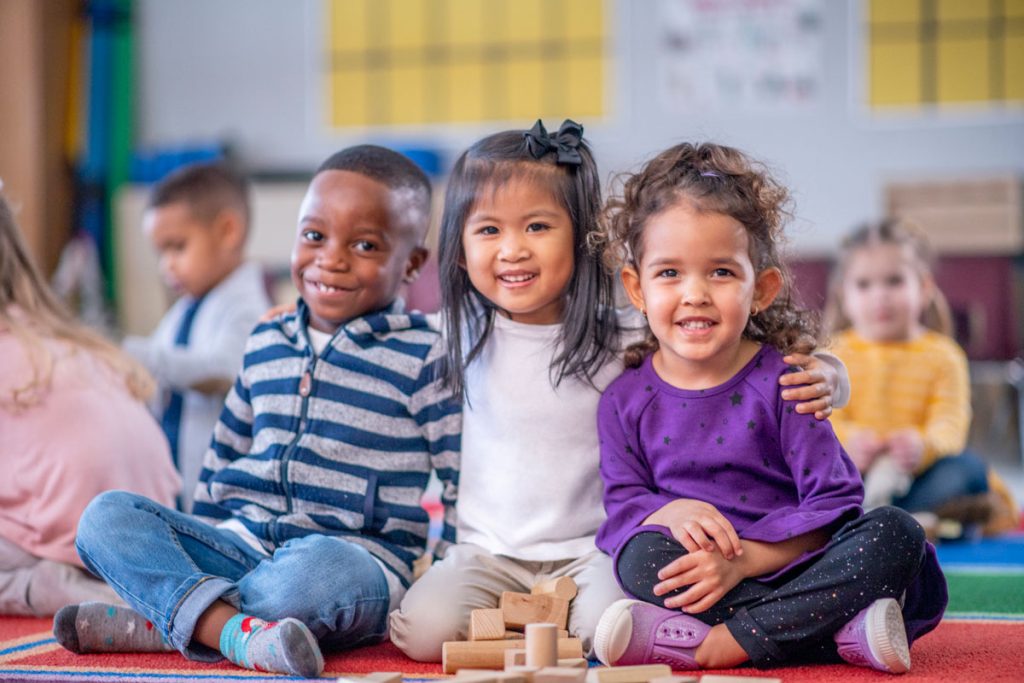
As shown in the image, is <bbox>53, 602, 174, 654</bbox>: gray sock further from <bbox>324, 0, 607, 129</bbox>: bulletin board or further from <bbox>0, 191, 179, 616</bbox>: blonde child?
<bbox>324, 0, 607, 129</bbox>: bulletin board

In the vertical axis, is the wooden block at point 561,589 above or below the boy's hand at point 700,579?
below

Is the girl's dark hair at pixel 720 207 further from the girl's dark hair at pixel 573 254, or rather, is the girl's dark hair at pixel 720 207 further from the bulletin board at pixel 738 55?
the bulletin board at pixel 738 55

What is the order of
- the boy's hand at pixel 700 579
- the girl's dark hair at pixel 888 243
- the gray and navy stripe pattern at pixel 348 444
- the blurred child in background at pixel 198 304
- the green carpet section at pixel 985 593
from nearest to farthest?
1. the boy's hand at pixel 700 579
2. the gray and navy stripe pattern at pixel 348 444
3. the green carpet section at pixel 985 593
4. the blurred child in background at pixel 198 304
5. the girl's dark hair at pixel 888 243

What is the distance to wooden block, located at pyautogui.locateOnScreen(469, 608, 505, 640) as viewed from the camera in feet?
4.45

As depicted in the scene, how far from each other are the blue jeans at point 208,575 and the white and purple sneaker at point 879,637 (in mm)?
577

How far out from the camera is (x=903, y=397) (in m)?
2.66

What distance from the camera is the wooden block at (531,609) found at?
1391 mm

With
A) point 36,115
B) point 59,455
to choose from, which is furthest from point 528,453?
point 36,115

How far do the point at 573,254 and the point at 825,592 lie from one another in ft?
1.81

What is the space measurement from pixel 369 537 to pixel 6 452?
648 millimetres

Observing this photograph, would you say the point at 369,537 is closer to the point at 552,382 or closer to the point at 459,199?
the point at 552,382

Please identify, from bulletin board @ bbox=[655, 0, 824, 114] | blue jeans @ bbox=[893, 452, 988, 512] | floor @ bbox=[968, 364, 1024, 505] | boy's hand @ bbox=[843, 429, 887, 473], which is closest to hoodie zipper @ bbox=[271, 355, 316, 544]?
boy's hand @ bbox=[843, 429, 887, 473]

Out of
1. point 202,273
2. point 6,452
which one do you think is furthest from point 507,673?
point 202,273

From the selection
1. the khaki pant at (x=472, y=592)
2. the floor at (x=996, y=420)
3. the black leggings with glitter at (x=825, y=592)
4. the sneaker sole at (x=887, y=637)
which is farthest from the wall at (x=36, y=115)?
the sneaker sole at (x=887, y=637)
